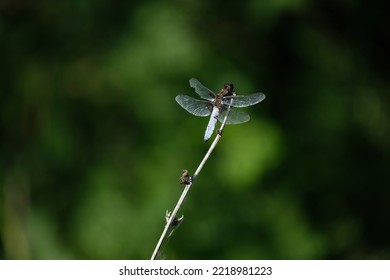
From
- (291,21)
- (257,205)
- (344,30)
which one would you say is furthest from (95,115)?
(344,30)

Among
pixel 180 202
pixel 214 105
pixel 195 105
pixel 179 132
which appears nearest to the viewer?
pixel 180 202

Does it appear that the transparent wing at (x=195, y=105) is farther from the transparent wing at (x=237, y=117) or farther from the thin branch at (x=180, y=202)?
the thin branch at (x=180, y=202)

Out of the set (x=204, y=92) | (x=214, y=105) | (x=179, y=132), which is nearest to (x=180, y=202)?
(x=214, y=105)

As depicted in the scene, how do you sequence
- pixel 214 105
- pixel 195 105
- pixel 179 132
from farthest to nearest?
pixel 179 132, pixel 195 105, pixel 214 105

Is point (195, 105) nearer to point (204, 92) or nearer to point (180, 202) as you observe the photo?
point (204, 92)

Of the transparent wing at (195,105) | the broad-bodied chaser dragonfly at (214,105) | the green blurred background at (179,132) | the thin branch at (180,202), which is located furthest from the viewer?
the green blurred background at (179,132)

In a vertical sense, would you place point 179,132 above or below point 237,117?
below

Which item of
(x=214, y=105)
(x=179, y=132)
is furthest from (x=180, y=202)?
(x=179, y=132)

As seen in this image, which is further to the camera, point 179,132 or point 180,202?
point 179,132

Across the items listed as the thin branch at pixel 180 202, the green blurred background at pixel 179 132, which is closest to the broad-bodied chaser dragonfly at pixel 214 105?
the thin branch at pixel 180 202
